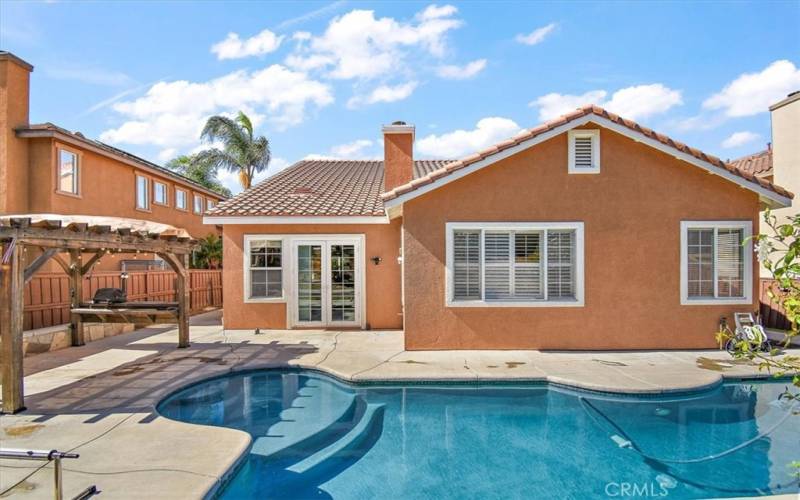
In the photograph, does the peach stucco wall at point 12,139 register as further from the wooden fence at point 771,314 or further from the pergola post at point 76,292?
the wooden fence at point 771,314

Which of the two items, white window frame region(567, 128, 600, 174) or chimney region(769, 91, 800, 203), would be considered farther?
chimney region(769, 91, 800, 203)

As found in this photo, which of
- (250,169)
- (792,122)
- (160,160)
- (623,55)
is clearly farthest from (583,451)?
(160,160)

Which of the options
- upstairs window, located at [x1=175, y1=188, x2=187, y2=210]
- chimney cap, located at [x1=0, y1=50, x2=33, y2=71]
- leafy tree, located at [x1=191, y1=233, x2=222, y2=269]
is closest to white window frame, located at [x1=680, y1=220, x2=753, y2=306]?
leafy tree, located at [x1=191, y1=233, x2=222, y2=269]

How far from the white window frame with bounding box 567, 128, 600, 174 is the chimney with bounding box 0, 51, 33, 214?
1831cm

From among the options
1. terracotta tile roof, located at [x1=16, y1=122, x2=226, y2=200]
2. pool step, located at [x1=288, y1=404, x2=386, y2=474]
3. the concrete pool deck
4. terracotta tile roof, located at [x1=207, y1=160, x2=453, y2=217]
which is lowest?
pool step, located at [x1=288, y1=404, x2=386, y2=474]

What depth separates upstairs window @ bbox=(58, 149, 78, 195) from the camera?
16281 mm

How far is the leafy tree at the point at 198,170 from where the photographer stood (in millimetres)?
33906

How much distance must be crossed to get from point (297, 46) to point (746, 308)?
15426 mm

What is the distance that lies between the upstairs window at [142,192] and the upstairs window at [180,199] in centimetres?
278

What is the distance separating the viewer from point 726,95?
21750 millimetres

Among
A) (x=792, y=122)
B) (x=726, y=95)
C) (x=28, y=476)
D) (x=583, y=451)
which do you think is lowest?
(x=583, y=451)

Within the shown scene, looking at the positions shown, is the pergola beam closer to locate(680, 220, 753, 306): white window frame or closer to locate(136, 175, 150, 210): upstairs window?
locate(680, 220, 753, 306): white window frame

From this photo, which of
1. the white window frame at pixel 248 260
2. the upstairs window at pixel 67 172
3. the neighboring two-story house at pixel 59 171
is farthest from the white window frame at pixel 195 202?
the white window frame at pixel 248 260

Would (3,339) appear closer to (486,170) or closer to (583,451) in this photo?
(583,451)
